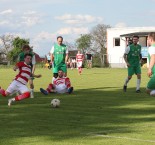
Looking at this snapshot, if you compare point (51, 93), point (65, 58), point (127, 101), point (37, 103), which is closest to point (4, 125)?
point (37, 103)

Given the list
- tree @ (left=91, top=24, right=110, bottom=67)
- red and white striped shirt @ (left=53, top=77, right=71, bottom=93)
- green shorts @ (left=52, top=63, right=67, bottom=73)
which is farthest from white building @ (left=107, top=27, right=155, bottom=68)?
red and white striped shirt @ (left=53, top=77, right=71, bottom=93)

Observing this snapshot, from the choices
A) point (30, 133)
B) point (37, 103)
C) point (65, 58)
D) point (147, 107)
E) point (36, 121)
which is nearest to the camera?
point (30, 133)

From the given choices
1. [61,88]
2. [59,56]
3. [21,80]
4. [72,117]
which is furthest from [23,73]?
[59,56]

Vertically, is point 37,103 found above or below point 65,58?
below

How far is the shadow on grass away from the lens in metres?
8.63

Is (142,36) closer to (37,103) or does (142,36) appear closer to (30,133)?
(37,103)

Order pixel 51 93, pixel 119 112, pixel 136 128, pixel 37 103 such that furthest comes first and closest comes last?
pixel 51 93 → pixel 37 103 → pixel 119 112 → pixel 136 128

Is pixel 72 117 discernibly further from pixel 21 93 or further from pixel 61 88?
pixel 61 88

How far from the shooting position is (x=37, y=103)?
13922 millimetres

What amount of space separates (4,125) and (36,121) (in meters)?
0.81

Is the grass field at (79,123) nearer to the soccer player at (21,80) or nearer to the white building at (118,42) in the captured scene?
the soccer player at (21,80)

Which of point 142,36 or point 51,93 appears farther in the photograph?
point 142,36

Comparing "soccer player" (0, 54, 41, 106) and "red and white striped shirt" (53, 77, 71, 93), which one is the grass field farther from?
"red and white striped shirt" (53, 77, 71, 93)

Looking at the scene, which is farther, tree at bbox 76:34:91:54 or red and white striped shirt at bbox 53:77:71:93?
tree at bbox 76:34:91:54
